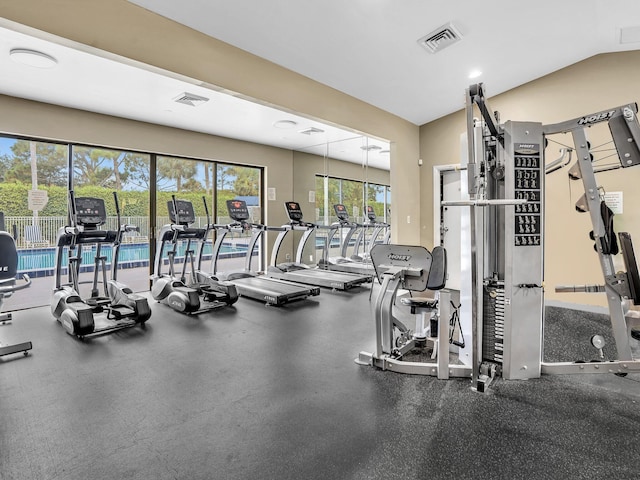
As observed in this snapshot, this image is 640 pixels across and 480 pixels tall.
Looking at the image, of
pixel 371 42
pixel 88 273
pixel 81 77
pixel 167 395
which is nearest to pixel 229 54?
pixel 371 42

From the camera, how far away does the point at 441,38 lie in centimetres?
373

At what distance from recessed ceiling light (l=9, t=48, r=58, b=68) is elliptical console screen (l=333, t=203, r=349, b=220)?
16.6 feet

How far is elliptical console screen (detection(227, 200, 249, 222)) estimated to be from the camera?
5754mm

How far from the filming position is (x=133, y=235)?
5855mm

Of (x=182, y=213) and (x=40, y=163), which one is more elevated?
(x=40, y=163)

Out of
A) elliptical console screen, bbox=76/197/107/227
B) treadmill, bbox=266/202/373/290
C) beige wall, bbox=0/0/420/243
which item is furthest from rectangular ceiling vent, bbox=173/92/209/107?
treadmill, bbox=266/202/373/290

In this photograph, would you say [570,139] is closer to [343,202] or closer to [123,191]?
[343,202]

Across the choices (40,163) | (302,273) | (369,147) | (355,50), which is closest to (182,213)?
(40,163)

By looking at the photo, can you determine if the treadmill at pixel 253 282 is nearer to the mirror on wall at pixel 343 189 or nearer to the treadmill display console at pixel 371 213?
the mirror on wall at pixel 343 189

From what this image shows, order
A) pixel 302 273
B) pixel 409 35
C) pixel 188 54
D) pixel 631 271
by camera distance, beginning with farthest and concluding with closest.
Result: 1. pixel 302 273
2. pixel 409 35
3. pixel 188 54
4. pixel 631 271

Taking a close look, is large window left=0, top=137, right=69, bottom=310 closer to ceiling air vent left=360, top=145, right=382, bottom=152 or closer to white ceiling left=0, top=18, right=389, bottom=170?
white ceiling left=0, top=18, right=389, bottom=170

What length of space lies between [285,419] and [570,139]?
504 centimetres

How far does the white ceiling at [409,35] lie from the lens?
10.4ft

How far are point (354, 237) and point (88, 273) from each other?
536 cm
